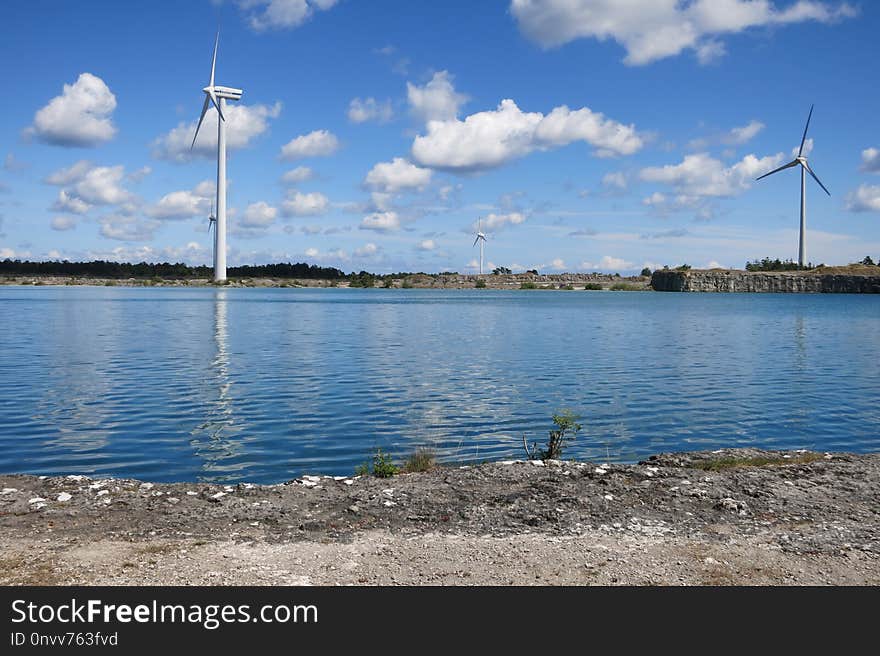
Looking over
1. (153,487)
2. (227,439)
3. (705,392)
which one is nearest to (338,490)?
(153,487)

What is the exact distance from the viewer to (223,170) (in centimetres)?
18300

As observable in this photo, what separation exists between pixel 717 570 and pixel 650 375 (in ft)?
101

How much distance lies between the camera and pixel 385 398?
31578 mm

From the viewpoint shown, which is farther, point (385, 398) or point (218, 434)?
point (385, 398)

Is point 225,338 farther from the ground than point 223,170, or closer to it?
closer to it

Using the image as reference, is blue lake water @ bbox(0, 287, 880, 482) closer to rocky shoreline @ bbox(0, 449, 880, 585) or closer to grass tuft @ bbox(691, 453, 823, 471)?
grass tuft @ bbox(691, 453, 823, 471)

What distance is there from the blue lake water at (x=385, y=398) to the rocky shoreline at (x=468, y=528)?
4794 millimetres

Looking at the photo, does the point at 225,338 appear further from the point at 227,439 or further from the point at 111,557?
the point at 111,557

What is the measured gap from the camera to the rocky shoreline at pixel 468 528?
10203 mm

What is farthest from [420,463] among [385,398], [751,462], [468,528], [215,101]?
[215,101]

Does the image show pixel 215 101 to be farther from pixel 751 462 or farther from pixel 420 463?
pixel 751 462

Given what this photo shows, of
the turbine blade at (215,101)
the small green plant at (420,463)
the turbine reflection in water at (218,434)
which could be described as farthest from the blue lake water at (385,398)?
the turbine blade at (215,101)

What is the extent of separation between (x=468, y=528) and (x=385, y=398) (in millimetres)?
19289
